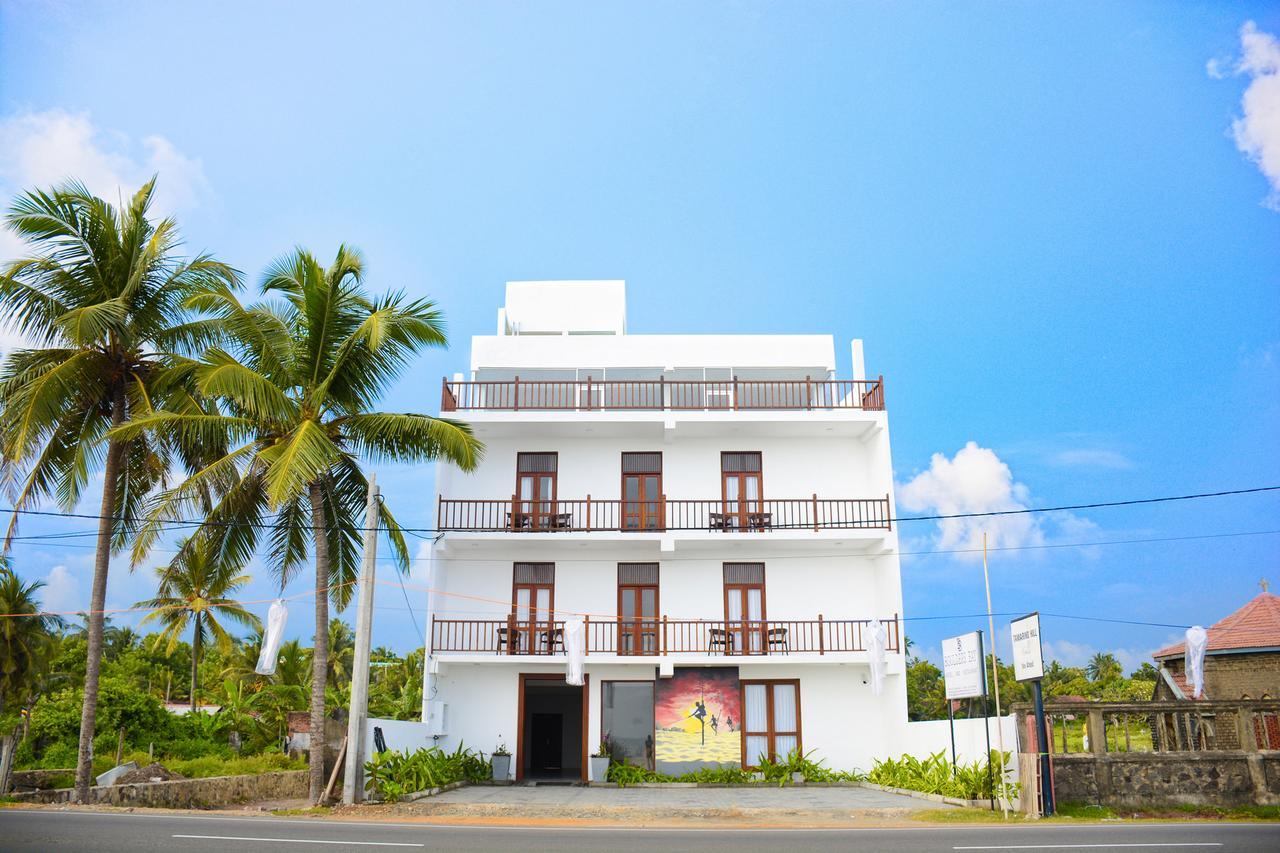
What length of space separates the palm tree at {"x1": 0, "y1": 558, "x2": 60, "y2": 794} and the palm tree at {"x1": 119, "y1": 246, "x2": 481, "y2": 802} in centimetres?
1340

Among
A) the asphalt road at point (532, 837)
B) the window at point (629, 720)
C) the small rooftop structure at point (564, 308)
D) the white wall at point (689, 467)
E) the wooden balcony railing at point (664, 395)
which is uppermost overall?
the small rooftop structure at point (564, 308)

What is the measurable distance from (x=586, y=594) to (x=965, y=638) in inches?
347

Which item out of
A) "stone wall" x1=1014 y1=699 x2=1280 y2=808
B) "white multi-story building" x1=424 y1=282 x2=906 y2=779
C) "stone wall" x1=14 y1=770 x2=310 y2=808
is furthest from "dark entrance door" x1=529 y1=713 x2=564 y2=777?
"stone wall" x1=1014 y1=699 x2=1280 y2=808

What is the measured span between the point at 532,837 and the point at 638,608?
10.5 m

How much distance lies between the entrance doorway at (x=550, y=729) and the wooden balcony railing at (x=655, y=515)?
11.1ft

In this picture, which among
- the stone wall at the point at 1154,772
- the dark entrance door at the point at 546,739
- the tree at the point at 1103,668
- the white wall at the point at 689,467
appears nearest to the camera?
the stone wall at the point at 1154,772

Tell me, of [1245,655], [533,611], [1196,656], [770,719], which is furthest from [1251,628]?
[533,611]

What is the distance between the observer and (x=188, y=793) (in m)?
16.2

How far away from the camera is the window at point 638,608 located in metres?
21.0

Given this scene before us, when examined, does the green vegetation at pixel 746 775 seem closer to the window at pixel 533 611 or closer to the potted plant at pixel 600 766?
the potted plant at pixel 600 766

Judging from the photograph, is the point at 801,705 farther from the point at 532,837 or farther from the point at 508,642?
the point at 532,837

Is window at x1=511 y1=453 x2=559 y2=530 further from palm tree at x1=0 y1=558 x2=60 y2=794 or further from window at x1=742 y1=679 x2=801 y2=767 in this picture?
palm tree at x1=0 y1=558 x2=60 y2=794

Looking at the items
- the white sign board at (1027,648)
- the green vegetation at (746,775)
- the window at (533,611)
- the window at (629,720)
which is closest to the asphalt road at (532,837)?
the white sign board at (1027,648)

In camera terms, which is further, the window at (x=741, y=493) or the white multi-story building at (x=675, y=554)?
the window at (x=741, y=493)
